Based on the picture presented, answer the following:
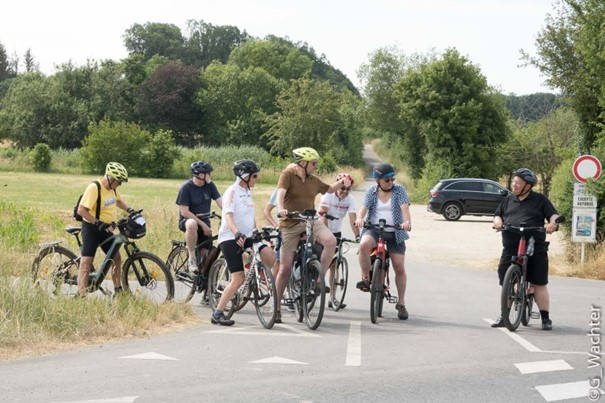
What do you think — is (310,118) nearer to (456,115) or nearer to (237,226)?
(456,115)

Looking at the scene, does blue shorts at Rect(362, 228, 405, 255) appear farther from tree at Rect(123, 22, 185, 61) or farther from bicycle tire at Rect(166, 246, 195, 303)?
tree at Rect(123, 22, 185, 61)

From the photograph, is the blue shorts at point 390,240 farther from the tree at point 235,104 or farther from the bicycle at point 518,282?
the tree at point 235,104

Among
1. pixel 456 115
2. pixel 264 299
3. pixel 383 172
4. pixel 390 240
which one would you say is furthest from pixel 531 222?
pixel 456 115

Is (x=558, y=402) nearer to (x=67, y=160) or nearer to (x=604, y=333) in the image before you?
(x=604, y=333)

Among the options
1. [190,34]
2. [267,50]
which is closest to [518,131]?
[267,50]

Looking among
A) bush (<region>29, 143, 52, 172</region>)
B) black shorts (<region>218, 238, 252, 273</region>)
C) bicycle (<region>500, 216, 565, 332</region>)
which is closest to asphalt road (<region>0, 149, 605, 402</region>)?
bicycle (<region>500, 216, 565, 332</region>)

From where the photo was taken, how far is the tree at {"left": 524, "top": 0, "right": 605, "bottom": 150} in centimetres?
2888

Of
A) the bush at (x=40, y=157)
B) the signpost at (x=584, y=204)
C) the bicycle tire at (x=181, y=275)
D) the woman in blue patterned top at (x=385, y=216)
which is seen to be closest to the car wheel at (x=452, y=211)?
the signpost at (x=584, y=204)

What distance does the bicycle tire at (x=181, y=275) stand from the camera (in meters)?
12.5

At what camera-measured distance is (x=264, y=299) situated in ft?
34.9

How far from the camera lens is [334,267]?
12.2m

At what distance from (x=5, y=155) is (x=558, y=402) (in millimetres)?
74624

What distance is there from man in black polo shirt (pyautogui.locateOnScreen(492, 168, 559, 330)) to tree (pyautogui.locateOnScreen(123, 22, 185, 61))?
14422 centimetres

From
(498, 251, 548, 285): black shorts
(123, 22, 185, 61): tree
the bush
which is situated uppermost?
(123, 22, 185, 61): tree
